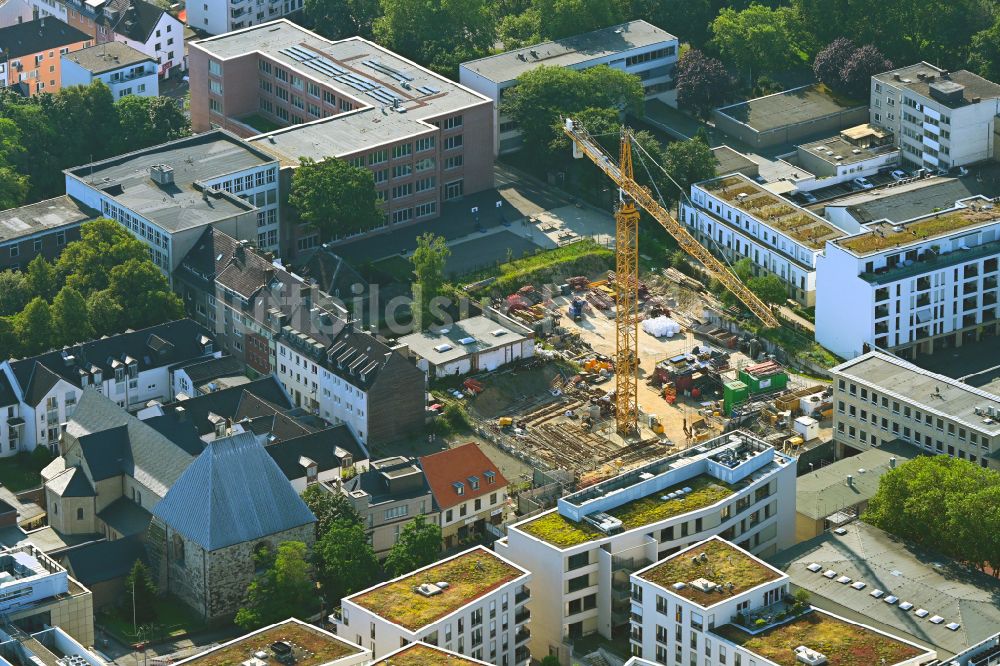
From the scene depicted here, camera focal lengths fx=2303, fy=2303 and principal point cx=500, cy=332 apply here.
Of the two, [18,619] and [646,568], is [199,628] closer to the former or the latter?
[18,619]

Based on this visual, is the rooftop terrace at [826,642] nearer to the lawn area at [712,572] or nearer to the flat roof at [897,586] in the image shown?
the lawn area at [712,572]

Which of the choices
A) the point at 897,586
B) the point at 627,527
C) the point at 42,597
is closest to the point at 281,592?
the point at 42,597

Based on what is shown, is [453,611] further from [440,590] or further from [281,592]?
[281,592]

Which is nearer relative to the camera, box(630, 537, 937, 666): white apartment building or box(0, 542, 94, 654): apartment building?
box(630, 537, 937, 666): white apartment building

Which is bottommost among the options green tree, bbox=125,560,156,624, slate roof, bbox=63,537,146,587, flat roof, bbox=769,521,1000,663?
green tree, bbox=125,560,156,624

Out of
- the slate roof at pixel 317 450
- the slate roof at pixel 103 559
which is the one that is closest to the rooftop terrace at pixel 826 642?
the slate roof at pixel 317 450

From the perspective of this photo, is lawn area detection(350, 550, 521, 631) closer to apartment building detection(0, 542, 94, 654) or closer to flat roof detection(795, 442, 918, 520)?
apartment building detection(0, 542, 94, 654)

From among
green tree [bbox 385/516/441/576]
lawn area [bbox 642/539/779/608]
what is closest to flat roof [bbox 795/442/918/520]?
lawn area [bbox 642/539/779/608]
